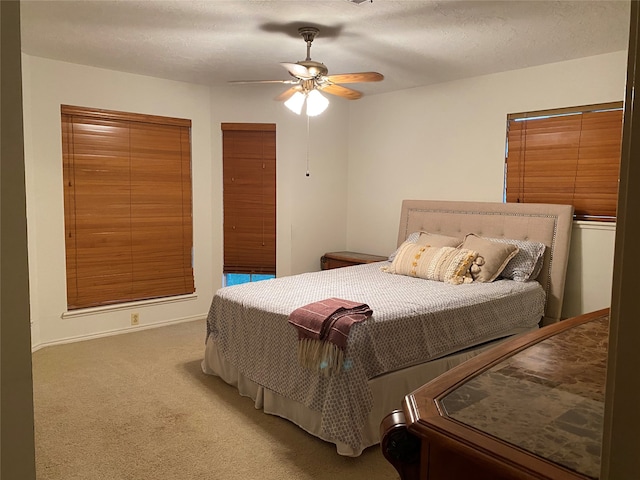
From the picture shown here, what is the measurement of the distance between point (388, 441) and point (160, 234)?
166 inches

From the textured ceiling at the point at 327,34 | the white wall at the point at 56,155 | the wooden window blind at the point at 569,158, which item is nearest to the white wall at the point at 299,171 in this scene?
the white wall at the point at 56,155

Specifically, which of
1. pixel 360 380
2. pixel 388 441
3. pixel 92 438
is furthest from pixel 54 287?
pixel 388 441

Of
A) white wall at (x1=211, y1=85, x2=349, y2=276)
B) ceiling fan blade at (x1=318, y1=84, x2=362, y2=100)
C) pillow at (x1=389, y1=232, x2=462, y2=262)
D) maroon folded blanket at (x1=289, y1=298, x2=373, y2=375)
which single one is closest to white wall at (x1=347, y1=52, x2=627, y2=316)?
white wall at (x1=211, y1=85, x2=349, y2=276)

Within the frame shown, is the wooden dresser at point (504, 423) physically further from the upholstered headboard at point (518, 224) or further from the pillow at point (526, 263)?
the upholstered headboard at point (518, 224)

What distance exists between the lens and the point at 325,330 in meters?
2.54

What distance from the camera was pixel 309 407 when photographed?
8.62 feet

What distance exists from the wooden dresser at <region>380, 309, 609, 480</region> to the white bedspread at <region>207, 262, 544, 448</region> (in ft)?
4.15

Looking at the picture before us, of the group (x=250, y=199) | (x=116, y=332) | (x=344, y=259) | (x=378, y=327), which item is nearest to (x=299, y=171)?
(x=250, y=199)

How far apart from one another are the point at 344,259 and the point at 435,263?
5.27ft

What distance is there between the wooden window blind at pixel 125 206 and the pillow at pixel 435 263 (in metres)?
2.28

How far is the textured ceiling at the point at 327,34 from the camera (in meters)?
2.83

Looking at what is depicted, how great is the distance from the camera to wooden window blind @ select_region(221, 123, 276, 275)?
16.9 ft

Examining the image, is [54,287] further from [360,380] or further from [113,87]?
[360,380]

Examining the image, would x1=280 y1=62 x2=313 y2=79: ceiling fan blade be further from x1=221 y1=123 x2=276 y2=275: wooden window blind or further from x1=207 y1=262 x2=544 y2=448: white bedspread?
x1=221 y1=123 x2=276 y2=275: wooden window blind
